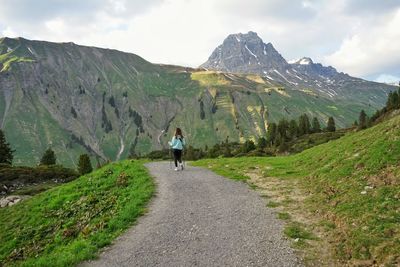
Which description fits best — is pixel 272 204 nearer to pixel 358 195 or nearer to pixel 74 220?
pixel 358 195

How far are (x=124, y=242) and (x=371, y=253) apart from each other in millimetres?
9744

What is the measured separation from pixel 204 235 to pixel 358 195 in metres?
8.19

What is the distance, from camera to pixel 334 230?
15906 mm

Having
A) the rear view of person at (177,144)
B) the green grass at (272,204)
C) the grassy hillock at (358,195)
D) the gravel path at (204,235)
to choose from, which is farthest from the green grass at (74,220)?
the grassy hillock at (358,195)

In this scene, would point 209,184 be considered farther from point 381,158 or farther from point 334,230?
point 334,230

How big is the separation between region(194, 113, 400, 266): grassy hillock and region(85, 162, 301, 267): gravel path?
1.59 metres

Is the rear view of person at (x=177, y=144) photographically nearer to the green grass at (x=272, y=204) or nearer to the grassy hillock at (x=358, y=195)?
the grassy hillock at (x=358, y=195)

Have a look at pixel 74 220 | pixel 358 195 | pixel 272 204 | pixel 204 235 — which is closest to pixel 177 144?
pixel 74 220

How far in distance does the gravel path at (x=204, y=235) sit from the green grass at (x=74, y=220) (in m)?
0.97

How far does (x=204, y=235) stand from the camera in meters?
16.4

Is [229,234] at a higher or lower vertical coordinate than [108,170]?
lower

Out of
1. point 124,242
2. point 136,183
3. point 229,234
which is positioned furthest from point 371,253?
point 136,183

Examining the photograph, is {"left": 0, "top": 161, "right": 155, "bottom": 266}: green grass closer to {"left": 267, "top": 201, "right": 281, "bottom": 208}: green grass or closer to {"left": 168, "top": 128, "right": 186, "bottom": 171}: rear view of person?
{"left": 168, "top": 128, "right": 186, "bottom": 171}: rear view of person

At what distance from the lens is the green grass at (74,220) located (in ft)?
55.2
